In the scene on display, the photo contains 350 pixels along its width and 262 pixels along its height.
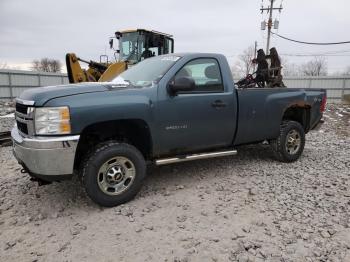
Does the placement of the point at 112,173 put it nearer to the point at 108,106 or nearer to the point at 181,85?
the point at 108,106

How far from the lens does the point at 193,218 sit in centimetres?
387

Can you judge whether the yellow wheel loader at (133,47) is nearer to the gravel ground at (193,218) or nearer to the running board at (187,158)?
the gravel ground at (193,218)

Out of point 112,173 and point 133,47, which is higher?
point 133,47

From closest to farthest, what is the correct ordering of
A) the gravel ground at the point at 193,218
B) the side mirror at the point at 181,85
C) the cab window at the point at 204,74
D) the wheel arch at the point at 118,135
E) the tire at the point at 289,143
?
the gravel ground at the point at 193,218 → the wheel arch at the point at 118,135 → the side mirror at the point at 181,85 → the cab window at the point at 204,74 → the tire at the point at 289,143

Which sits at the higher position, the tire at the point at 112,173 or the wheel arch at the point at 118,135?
the wheel arch at the point at 118,135

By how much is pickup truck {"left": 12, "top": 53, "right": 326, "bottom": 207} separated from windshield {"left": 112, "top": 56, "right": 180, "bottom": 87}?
2 centimetres

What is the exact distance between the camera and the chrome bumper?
3.66 m

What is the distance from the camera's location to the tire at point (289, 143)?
19.4 feet

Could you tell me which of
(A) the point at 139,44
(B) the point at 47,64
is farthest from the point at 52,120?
(B) the point at 47,64

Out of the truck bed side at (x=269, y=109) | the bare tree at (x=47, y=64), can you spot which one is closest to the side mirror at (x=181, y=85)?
the truck bed side at (x=269, y=109)

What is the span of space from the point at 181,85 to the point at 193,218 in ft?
5.45

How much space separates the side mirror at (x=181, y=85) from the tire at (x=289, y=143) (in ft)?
7.54

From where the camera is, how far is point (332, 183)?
4.96 m

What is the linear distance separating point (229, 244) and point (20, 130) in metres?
2.83
